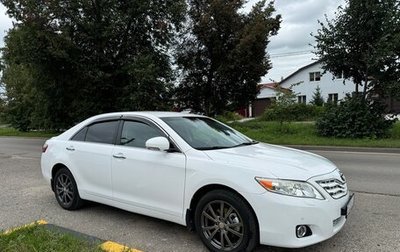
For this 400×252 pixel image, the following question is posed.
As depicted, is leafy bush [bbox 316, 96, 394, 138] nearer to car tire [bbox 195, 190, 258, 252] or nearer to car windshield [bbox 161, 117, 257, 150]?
car windshield [bbox 161, 117, 257, 150]

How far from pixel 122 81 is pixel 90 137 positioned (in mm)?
15052

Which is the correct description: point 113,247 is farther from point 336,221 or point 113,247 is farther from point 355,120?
point 355,120

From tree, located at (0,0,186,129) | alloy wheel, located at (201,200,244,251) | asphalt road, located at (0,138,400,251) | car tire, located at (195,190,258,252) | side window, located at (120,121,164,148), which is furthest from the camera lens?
tree, located at (0,0,186,129)

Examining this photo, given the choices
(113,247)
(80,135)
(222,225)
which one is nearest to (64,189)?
(80,135)

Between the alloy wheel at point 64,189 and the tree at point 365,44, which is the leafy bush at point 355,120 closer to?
the tree at point 365,44

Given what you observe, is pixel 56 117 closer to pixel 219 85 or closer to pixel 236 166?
pixel 219 85

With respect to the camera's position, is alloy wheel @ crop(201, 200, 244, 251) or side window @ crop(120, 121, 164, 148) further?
side window @ crop(120, 121, 164, 148)

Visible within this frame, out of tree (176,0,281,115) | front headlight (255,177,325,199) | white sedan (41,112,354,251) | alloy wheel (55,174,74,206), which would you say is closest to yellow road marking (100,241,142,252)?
white sedan (41,112,354,251)

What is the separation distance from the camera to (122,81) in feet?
67.5

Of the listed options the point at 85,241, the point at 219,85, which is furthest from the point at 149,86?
the point at 85,241

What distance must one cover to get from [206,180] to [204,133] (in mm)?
1086

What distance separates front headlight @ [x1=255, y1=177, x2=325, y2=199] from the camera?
385 centimetres

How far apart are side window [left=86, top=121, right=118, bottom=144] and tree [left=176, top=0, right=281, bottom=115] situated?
15472 mm

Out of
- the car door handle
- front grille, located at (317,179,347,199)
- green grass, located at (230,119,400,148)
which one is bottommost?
green grass, located at (230,119,400,148)
